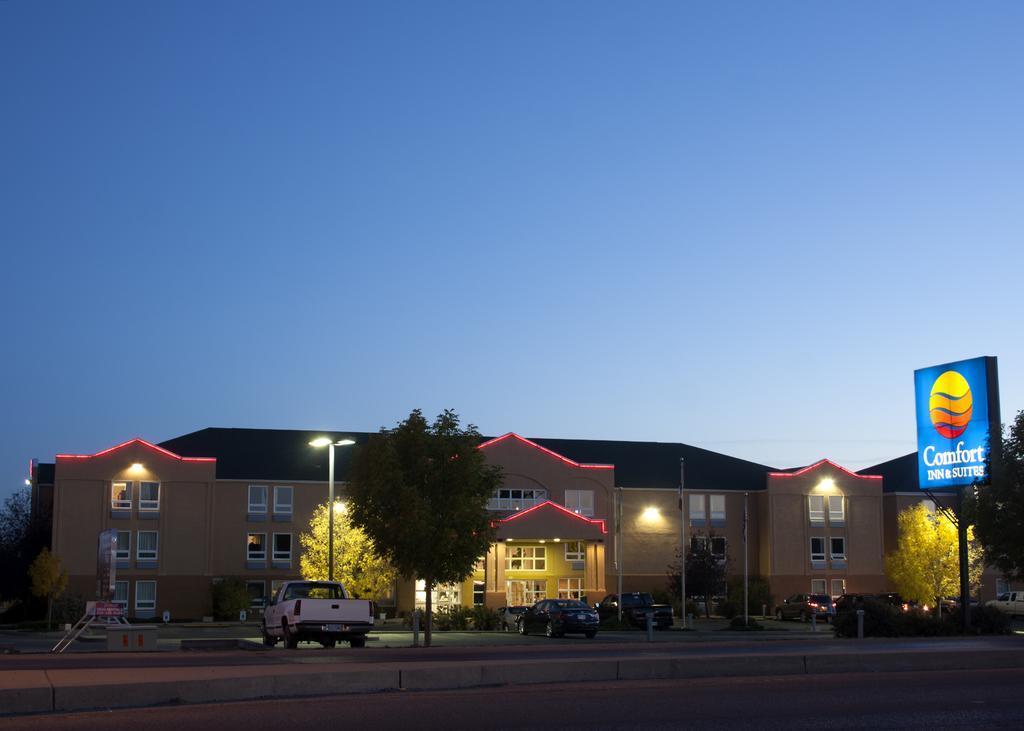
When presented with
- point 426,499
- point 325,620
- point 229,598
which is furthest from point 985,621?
point 229,598

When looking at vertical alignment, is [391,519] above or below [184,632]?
above

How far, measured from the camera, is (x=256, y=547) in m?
A: 63.7

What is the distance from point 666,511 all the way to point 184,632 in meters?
31.2

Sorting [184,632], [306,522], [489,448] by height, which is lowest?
[184,632]

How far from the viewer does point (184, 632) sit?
156 ft

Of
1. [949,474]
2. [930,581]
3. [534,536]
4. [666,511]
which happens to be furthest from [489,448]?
[949,474]

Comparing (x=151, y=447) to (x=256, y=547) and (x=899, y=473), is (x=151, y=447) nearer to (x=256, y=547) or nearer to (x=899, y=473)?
(x=256, y=547)

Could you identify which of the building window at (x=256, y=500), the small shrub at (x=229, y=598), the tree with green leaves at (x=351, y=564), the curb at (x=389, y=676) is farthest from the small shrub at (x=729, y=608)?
the curb at (x=389, y=676)

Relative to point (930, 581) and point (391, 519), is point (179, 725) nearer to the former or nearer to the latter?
point (391, 519)

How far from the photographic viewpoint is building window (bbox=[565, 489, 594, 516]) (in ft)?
217

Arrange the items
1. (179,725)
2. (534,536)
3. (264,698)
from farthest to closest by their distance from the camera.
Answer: (534,536)
(264,698)
(179,725)

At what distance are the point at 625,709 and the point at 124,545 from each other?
52384mm

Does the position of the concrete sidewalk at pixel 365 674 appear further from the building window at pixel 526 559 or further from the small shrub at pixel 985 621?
the building window at pixel 526 559

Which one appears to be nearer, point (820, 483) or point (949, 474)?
point (949, 474)
